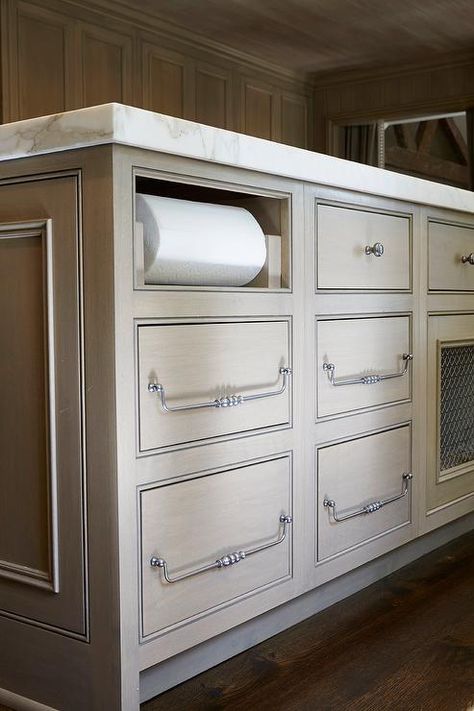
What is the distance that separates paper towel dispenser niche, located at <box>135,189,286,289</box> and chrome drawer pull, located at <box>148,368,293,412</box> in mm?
178

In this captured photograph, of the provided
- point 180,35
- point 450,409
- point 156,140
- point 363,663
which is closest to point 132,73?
point 180,35

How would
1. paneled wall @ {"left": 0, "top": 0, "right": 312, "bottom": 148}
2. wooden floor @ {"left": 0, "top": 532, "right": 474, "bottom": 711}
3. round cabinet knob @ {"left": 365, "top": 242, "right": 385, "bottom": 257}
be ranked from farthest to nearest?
paneled wall @ {"left": 0, "top": 0, "right": 312, "bottom": 148} → round cabinet knob @ {"left": 365, "top": 242, "right": 385, "bottom": 257} → wooden floor @ {"left": 0, "top": 532, "right": 474, "bottom": 711}

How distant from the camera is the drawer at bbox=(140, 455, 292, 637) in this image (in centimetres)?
146

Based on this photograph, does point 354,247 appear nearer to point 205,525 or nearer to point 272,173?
point 272,173

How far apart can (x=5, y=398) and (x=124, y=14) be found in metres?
3.44

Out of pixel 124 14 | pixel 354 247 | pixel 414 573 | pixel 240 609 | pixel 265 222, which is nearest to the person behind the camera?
pixel 240 609

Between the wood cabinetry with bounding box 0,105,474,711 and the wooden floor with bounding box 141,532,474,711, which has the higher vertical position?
the wood cabinetry with bounding box 0,105,474,711

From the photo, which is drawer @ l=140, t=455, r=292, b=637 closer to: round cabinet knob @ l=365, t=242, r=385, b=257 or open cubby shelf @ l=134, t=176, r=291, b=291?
open cubby shelf @ l=134, t=176, r=291, b=291

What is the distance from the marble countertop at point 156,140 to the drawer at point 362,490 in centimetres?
64

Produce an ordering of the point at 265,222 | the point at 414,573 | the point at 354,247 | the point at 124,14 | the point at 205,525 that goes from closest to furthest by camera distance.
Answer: the point at 205,525
the point at 265,222
the point at 354,247
the point at 414,573
the point at 124,14

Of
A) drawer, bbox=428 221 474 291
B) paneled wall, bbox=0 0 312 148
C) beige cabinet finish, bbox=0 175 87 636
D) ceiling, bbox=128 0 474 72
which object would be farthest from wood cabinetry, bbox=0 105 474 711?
ceiling, bbox=128 0 474 72

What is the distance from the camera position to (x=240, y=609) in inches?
65.9

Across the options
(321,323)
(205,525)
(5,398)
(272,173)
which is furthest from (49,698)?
(272,173)

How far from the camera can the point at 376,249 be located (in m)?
2.06
